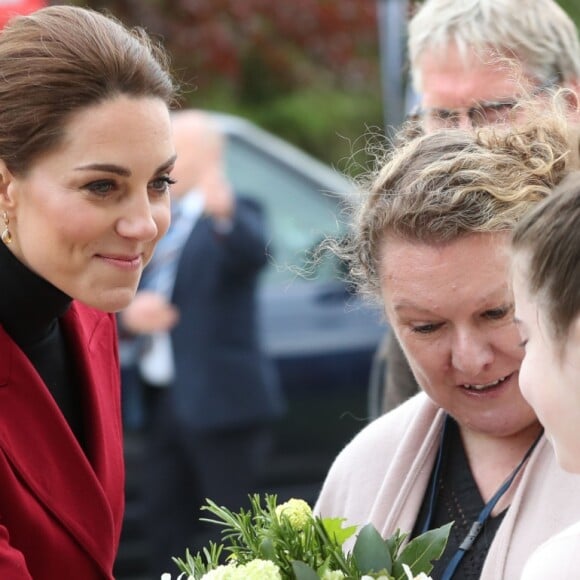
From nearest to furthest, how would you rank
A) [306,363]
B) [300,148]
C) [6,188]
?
1. [6,188]
2. [306,363]
3. [300,148]

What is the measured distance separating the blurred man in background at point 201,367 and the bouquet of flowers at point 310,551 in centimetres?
368

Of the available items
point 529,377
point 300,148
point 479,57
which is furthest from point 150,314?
point 300,148

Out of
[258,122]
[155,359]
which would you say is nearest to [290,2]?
[258,122]

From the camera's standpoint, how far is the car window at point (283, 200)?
6.38 metres

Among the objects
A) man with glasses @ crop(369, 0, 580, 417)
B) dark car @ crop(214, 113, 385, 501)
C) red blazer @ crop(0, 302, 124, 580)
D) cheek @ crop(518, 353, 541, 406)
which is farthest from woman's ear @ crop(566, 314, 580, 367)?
dark car @ crop(214, 113, 385, 501)

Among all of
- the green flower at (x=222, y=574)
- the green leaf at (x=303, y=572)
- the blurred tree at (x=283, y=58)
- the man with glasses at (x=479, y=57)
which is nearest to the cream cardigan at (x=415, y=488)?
the green leaf at (x=303, y=572)

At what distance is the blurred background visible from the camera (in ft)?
20.2

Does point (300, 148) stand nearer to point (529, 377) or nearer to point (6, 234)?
point (6, 234)

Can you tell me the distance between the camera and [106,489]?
2705 mm

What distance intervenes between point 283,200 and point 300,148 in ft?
17.6

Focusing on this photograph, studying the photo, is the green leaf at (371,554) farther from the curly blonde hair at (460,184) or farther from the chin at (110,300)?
the chin at (110,300)

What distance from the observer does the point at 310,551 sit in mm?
2045

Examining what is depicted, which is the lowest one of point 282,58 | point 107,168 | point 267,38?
point 107,168

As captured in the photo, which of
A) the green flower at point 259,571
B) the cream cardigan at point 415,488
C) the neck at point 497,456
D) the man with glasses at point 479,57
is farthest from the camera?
the man with glasses at point 479,57
